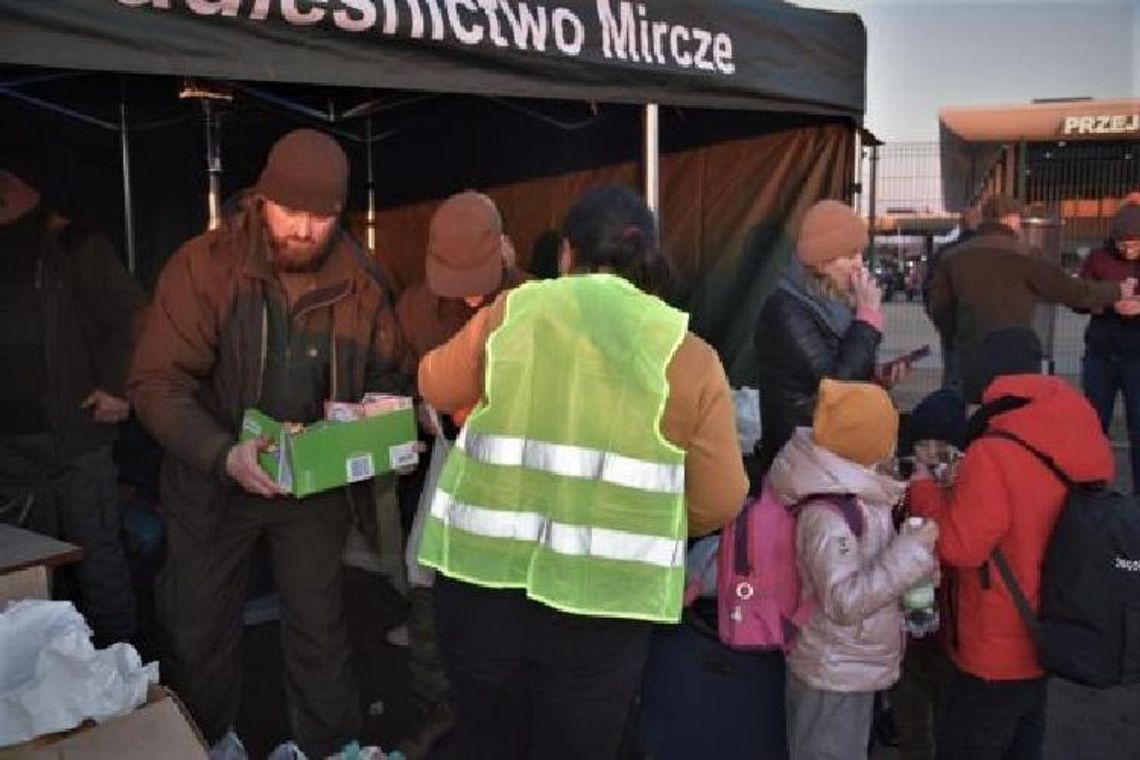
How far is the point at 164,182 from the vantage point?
198 inches

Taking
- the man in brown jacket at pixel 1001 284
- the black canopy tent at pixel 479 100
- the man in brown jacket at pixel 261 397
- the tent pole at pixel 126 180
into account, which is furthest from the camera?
the man in brown jacket at pixel 1001 284

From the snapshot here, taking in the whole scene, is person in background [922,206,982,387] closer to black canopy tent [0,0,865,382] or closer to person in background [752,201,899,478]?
black canopy tent [0,0,865,382]

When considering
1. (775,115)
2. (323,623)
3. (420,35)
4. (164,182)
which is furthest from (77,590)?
(775,115)

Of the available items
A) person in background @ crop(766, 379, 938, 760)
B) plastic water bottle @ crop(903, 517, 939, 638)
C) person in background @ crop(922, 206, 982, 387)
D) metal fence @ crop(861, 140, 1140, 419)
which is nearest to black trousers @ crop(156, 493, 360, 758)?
person in background @ crop(766, 379, 938, 760)

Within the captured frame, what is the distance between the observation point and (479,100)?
18.8ft

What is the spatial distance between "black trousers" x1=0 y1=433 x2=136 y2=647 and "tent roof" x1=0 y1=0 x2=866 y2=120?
5.65 ft

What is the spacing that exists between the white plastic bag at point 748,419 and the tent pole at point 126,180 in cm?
283

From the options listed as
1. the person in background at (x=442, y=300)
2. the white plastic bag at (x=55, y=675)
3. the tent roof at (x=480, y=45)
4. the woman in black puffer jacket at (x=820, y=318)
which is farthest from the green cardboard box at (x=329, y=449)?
the woman in black puffer jacket at (x=820, y=318)

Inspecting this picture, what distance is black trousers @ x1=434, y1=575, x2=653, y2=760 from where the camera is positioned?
2094mm

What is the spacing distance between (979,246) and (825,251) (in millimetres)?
2959

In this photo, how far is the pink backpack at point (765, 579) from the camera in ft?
9.08

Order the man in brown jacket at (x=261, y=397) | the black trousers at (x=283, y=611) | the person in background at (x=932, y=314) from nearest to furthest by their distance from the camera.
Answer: the man in brown jacket at (x=261, y=397) < the black trousers at (x=283, y=611) < the person in background at (x=932, y=314)

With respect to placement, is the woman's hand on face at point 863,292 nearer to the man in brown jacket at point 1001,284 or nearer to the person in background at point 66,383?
the man in brown jacket at point 1001,284

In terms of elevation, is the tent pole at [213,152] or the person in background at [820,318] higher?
the tent pole at [213,152]
